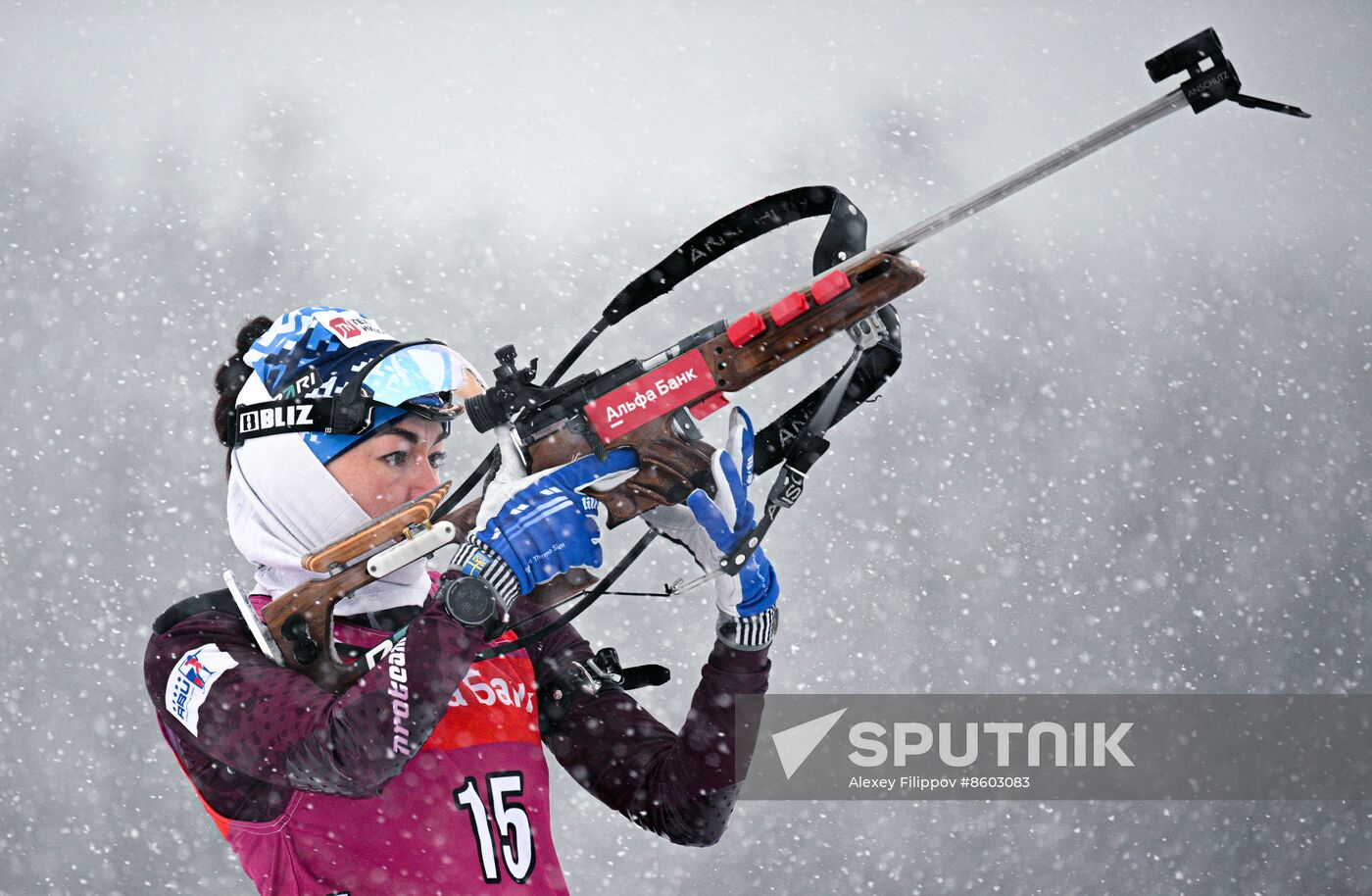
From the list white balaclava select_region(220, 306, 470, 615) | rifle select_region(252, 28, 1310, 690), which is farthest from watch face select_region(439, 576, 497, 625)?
white balaclava select_region(220, 306, 470, 615)

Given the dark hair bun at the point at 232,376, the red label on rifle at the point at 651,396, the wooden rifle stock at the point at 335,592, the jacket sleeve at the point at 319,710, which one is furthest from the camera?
the dark hair bun at the point at 232,376

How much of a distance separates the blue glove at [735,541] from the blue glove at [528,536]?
0.20 metres

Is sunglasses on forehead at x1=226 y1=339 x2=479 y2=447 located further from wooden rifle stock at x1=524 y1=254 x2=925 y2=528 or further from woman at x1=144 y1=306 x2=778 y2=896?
wooden rifle stock at x1=524 y1=254 x2=925 y2=528

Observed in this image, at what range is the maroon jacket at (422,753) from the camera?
1842 millimetres

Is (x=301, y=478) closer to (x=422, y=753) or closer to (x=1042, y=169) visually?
(x=422, y=753)

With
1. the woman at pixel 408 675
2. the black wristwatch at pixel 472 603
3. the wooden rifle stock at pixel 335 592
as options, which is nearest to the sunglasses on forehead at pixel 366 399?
the woman at pixel 408 675

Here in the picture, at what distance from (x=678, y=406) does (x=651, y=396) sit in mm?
49

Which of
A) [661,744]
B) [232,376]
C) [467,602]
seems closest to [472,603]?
[467,602]

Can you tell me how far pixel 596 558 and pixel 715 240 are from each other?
2.15ft

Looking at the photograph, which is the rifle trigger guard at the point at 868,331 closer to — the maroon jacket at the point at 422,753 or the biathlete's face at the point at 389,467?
the maroon jacket at the point at 422,753

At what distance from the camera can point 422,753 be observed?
2.13 meters

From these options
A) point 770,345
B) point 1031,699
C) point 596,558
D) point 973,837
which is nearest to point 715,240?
point 770,345

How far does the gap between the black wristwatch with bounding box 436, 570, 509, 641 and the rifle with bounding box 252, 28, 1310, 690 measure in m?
0.11

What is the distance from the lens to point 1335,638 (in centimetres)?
641
